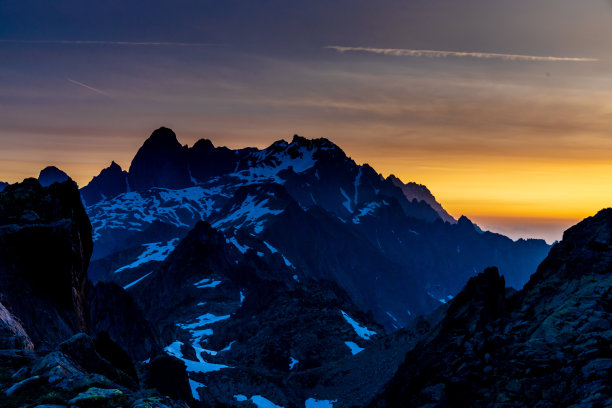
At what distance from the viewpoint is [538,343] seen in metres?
50.2

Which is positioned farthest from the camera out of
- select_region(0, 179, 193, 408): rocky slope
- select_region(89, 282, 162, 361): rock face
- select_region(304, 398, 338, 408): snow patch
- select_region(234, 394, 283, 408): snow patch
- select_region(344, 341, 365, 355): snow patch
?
select_region(344, 341, 365, 355): snow patch

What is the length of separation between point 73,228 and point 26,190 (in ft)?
25.8

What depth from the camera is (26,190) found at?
6231 cm

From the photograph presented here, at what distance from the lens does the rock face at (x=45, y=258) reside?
48969 millimetres

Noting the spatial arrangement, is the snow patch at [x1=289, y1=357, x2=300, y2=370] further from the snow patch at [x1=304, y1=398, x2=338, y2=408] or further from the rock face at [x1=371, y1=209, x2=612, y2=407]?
the rock face at [x1=371, y1=209, x2=612, y2=407]

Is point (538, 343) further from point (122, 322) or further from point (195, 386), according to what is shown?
point (122, 322)

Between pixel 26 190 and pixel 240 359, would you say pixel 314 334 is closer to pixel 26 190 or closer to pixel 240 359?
pixel 240 359

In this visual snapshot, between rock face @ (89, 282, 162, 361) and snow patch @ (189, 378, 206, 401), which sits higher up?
rock face @ (89, 282, 162, 361)

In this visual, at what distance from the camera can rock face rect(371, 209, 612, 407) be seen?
4547cm

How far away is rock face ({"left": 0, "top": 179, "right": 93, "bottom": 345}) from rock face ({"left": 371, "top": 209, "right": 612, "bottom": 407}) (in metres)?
35.4

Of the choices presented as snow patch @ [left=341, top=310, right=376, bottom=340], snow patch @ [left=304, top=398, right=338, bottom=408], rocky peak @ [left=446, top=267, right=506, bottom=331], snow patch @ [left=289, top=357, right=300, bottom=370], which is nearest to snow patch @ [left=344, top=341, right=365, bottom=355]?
snow patch @ [left=341, top=310, right=376, bottom=340]

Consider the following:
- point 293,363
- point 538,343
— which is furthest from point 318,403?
point 538,343

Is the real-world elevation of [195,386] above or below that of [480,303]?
below

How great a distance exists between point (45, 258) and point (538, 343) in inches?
1698
